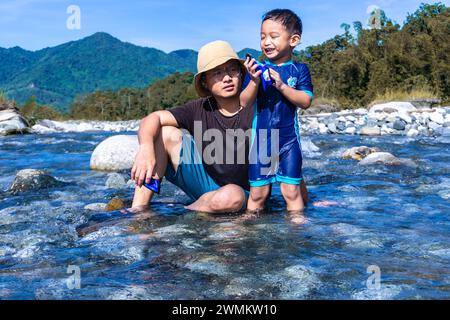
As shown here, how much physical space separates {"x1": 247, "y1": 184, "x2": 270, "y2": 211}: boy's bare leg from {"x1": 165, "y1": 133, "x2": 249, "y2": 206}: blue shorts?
99 millimetres

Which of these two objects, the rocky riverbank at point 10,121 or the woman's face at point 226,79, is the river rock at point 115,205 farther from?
the rocky riverbank at point 10,121

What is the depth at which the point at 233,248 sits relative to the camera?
97.2 inches

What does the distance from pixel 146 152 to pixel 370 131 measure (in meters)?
8.40

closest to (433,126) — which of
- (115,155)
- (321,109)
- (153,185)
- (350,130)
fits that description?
(350,130)

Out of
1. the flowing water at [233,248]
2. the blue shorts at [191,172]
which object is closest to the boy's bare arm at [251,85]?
the blue shorts at [191,172]

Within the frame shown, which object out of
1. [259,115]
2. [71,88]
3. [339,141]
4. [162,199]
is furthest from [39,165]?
[71,88]

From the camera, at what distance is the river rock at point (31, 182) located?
4.66 metres

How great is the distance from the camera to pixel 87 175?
584cm

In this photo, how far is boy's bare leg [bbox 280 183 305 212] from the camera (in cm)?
338

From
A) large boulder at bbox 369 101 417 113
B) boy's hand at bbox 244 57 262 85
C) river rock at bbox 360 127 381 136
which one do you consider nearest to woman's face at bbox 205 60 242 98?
boy's hand at bbox 244 57 262 85

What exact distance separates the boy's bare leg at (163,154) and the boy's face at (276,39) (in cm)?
85

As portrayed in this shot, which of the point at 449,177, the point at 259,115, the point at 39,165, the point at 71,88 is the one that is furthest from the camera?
the point at 71,88
